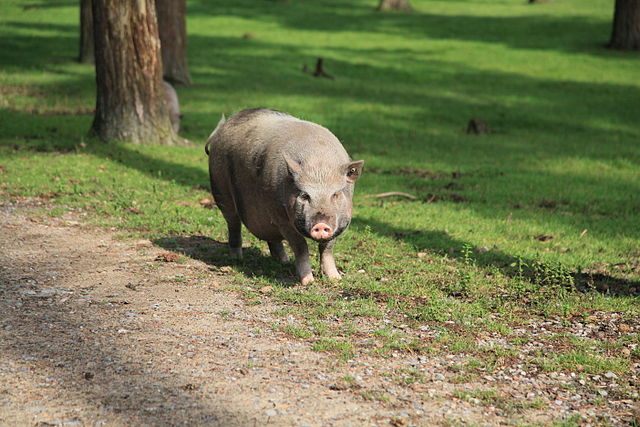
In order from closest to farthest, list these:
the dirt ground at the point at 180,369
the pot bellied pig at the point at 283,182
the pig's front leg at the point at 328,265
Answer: the dirt ground at the point at 180,369
the pot bellied pig at the point at 283,182
the pig's front leg at the point at 328,265

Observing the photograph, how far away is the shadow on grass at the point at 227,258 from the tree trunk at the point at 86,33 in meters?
15.2

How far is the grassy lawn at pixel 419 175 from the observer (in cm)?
728

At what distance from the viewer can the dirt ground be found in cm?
498

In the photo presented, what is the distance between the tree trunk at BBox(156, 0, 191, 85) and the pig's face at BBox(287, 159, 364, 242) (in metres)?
15.1

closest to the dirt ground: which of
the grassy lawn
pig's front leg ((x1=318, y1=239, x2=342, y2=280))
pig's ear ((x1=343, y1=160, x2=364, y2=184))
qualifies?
the grassy lawn

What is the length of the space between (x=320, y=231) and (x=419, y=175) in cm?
738

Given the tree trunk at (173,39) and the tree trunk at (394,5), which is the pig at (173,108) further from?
the tree trunk at (394,5)

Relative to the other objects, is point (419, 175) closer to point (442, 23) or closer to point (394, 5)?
point (442, 23)

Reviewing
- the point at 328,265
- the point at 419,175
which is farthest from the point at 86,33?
the point at 328,265

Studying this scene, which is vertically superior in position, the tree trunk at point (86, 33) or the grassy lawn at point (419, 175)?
the tree trunk at point (86, 33)

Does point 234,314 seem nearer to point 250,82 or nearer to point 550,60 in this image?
point 250,82

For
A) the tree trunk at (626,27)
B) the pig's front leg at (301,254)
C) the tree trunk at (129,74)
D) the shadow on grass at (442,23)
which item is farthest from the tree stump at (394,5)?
the pig's front leg at (301,254)

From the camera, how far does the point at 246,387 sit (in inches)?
211

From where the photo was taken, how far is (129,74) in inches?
569
